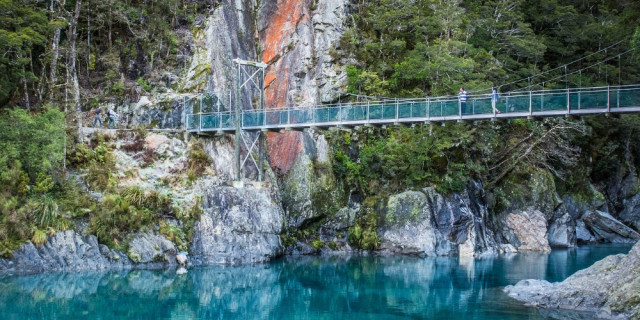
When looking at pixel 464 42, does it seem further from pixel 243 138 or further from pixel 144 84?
pixel 144 84

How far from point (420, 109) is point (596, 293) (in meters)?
10.0

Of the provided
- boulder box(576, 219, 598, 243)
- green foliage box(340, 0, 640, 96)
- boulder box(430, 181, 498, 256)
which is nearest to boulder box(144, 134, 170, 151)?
green foliage box(340, 0, 640, 96)

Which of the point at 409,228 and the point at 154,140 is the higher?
the point at 154,140

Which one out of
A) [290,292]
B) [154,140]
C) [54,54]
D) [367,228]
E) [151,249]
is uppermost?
[54,54]

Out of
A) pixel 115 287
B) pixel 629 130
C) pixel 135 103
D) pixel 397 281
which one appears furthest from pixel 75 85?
pixel 629 130

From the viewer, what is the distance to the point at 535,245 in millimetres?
31125

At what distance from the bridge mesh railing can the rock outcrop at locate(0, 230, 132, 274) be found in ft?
25.5

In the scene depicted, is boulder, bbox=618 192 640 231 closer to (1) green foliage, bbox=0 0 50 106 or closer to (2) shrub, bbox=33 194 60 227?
(2) shrub, bbox=33 194 60 227

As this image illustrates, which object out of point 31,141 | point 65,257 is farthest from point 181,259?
point 31,141

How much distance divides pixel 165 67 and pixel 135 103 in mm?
2805

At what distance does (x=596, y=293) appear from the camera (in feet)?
55.8

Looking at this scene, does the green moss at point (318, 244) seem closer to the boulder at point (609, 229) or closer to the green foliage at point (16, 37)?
the green foliage at point (16, 37)

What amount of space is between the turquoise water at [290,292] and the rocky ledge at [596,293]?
787 mm

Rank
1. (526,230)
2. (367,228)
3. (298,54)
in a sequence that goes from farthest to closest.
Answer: (298,54)
(526,230)
(367,228)
